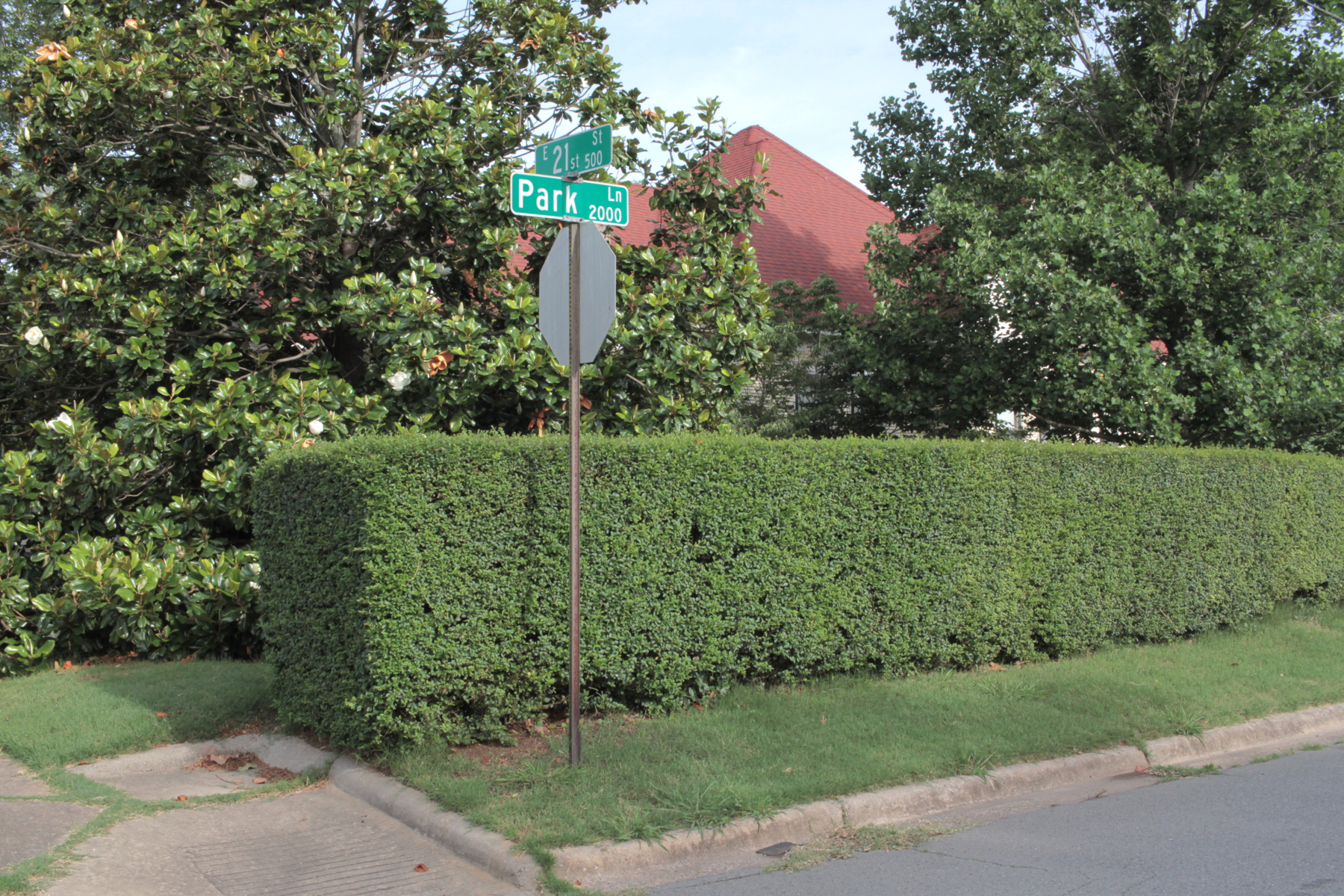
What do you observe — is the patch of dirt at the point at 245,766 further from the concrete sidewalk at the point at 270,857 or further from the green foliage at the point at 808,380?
the green foliage at the point at 808,380

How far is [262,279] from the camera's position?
939cm

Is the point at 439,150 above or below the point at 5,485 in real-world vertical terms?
above

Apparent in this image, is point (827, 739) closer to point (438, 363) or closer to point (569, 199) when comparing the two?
point (569, 199)

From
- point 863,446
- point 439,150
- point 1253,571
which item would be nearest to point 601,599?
point 863,446

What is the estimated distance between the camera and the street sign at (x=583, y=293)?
6.14m

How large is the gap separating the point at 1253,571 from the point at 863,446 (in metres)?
6.22

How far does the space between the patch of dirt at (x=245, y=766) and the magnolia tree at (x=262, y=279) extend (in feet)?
7.21

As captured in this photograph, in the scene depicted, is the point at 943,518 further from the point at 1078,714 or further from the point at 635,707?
the point at 635,707

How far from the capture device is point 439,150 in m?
9.41

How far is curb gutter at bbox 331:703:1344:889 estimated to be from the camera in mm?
4957

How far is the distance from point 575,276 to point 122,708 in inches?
191

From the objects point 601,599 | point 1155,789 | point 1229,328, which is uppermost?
point 1229,328

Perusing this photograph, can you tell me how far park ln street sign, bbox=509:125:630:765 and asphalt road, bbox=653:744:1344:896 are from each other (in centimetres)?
187

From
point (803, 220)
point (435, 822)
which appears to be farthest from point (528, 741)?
point (803, 220)
